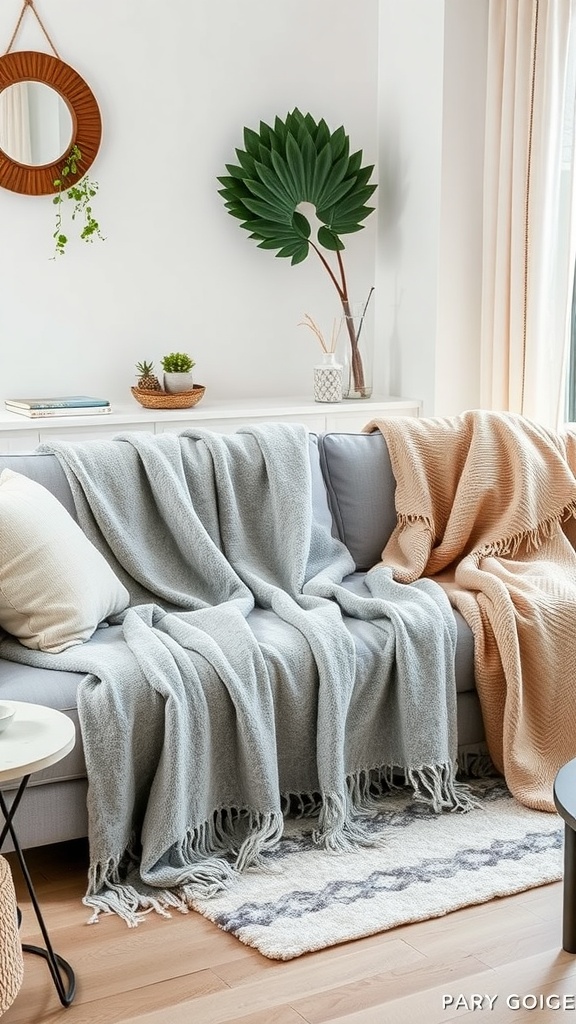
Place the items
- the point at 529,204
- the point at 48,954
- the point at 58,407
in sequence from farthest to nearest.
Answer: the point at 529,204 → the point at 58,407 → the point at 48,954

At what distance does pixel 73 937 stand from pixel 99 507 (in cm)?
105

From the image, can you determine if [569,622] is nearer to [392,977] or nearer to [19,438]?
[392,977]

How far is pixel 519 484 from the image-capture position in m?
3.07

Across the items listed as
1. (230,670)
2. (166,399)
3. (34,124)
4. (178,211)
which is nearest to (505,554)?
(230,670)

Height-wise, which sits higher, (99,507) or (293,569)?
(99,507)

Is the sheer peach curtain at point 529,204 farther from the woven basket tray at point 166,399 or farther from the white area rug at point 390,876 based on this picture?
the white area rug at point 390,876

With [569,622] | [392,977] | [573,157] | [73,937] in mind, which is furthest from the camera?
[573,157]

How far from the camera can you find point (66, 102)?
4039mm

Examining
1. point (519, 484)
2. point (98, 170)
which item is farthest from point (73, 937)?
→ point (98, 170)

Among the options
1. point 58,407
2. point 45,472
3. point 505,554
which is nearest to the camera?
point 45,472

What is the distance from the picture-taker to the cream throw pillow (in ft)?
7.95

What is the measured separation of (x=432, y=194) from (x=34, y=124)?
148cm

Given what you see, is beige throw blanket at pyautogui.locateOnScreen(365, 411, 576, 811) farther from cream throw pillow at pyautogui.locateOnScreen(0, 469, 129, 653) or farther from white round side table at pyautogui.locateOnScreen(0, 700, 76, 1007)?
white round side table at pyautogui.locateOnScreen(0, 700, 76, 1007)

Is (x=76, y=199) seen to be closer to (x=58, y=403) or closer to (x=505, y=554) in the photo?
(x=58, y=403)
